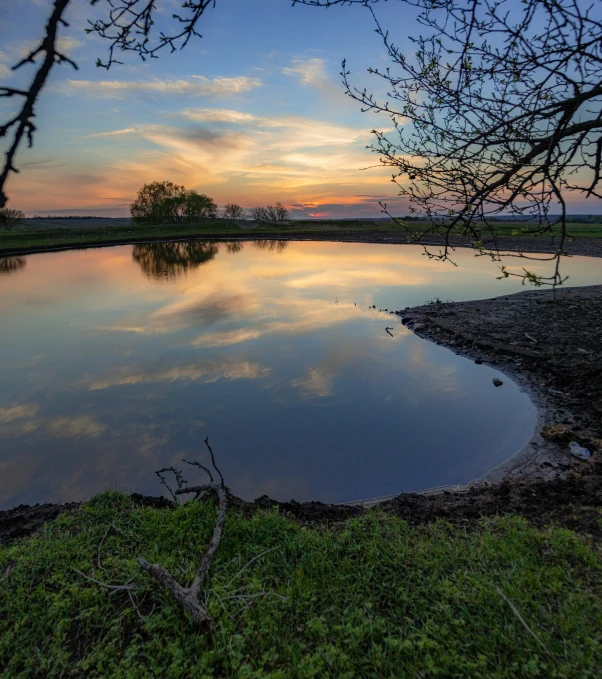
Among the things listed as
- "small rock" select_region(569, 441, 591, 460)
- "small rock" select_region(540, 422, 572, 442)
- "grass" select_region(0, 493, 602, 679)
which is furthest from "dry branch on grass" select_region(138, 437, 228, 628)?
"small rock" select_region(540, 422, 572, 442)

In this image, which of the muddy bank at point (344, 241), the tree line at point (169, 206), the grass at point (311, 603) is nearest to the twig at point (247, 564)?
the grass at point (311, 603)

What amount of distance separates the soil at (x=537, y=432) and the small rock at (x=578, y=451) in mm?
84

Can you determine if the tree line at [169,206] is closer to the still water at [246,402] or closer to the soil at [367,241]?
the soil at [367,241]

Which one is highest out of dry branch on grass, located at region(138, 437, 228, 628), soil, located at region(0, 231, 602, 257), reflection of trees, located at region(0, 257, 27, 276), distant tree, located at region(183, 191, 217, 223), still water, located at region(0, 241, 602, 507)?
distant tree, located at region(183, 191, 217, 223)

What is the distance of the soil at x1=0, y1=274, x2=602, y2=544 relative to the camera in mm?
4145

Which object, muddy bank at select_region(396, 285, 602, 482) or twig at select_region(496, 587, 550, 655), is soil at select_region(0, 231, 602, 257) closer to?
muddy bank at select_region(396, 285, 602, 482)

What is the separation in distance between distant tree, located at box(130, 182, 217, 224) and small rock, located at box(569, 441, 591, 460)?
273 feet

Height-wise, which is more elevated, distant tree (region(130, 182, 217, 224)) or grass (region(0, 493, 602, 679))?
distant tree (region(130, 182, 217, 224))

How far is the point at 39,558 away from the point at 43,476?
102 inches

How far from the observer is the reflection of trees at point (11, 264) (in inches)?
1099

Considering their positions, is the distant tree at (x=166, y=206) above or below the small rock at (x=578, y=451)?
above

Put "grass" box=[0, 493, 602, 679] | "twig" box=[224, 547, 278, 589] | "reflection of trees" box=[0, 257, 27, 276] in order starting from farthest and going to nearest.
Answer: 1. "reflection of trees" box=[0, 257, 27, 276]
2. "twig" box=[224, 547, 278, 589]
3. "grass" box=[0, 493, 602, 679]

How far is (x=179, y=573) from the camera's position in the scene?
3.14 meters

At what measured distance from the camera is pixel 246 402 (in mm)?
7695
